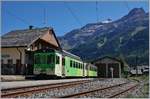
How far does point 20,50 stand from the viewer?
38.9 metres

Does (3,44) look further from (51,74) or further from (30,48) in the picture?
(51,74)

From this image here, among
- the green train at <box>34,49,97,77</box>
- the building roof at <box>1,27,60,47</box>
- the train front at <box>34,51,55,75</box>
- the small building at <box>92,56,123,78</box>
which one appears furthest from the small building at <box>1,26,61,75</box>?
the small building at <box>92,56,123,78</box>

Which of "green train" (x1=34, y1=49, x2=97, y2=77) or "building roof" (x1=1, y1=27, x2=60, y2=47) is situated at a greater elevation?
"building roof" (x1=1, y1=27, x2=60, y2=47)

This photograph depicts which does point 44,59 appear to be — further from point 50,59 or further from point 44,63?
point 50,59

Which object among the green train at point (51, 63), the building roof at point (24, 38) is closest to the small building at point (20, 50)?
the building roof at point (24, 38)

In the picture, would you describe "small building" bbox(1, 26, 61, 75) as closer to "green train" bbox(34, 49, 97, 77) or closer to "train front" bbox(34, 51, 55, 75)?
"train front" bbox(34, 51, 55, 75)

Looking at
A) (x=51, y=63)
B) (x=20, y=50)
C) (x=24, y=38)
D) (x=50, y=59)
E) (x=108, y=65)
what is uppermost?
(x=24, y=38)

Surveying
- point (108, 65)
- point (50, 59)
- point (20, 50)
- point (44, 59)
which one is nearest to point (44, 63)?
point (44, 59)

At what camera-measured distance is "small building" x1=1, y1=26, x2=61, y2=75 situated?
1452 inches

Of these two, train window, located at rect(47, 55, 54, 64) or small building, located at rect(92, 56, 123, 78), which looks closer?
train window, located at rect(47, 55, 54, 64)

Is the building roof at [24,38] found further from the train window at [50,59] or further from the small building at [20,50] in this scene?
the train window at [50,59]

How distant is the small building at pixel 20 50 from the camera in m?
36.9

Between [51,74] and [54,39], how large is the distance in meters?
21.9

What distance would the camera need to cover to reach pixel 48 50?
28.8m
